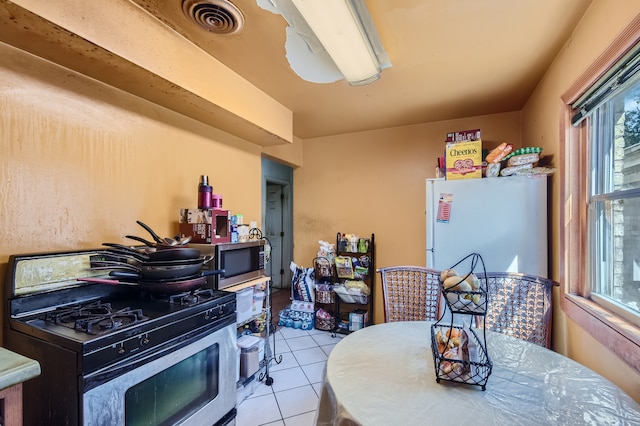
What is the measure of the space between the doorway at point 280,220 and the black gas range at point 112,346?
2384 mm

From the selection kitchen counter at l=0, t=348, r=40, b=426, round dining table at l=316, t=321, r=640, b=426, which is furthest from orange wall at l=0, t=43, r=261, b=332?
round dining table at l=316, t=321, r=640, b=426

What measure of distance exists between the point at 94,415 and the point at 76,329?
1.03 ft

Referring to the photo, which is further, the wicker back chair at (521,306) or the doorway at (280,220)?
the doorway at (280,220)

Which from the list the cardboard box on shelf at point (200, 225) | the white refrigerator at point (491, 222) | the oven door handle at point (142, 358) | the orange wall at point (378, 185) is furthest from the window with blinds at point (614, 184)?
the cardboard box on shelf at point (200, 225)

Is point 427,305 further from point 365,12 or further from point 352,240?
point 365,12

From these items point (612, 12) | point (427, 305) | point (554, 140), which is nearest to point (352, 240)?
point (427, 305)

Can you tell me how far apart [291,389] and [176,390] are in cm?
110

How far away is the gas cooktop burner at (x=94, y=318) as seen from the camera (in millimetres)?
1093

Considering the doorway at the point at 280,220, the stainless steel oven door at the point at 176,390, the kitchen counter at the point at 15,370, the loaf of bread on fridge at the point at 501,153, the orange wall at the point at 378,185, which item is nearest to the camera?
the kitchen counter at the point at 15,370

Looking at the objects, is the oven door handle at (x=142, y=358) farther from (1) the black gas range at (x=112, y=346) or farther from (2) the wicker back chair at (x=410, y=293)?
(2) the wicker back chair at (x=410, y=293)

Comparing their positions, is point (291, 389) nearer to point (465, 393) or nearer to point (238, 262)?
point (238, 262)

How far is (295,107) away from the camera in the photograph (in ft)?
8.71

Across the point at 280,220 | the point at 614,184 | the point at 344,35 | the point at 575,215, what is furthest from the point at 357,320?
the point at 344,35

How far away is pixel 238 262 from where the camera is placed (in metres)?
2.01
